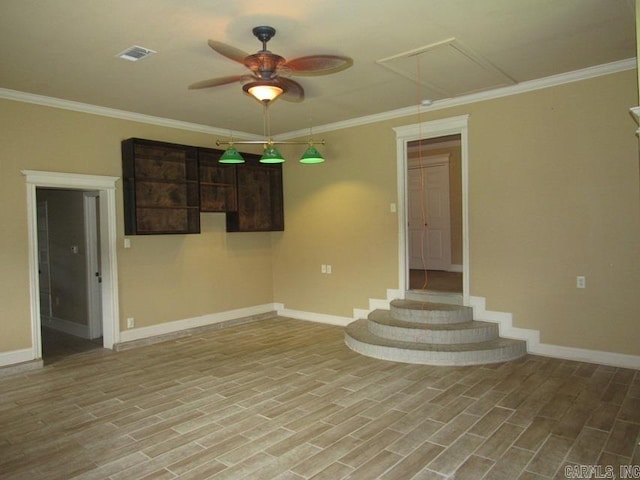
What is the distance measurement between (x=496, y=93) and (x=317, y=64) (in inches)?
115

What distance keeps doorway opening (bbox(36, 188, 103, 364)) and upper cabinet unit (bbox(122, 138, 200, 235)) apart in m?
0.91

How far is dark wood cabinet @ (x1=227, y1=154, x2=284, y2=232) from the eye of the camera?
6820mm

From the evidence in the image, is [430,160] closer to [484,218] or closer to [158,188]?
[484,218]

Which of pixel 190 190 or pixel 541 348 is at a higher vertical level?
pixel 190 190

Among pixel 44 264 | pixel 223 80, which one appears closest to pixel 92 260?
pixel 44 264

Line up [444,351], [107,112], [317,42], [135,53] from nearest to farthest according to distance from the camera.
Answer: [317,42], [135,53], [444,351], [107,112]

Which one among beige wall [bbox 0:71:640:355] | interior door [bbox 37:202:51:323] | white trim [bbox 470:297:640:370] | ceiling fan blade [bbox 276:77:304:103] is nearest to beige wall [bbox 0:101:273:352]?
beige wall [bbox 0:71:640:355]

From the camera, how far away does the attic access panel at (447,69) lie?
3963 mm

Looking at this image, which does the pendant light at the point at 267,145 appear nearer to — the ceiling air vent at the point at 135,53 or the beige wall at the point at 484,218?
the ceiling air vent at the point at 135,53

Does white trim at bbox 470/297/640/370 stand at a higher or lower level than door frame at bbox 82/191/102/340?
Result: lower

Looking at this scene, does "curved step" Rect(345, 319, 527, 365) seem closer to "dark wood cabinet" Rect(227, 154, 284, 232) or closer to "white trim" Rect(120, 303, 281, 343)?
"white trim" Rect(120, 303, 281, 343)

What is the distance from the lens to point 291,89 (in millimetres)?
3557

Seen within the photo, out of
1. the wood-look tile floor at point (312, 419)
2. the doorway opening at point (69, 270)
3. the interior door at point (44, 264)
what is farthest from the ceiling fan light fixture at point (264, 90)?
the interior door at point (44, 264)

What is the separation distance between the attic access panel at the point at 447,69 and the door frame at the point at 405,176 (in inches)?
17.6
